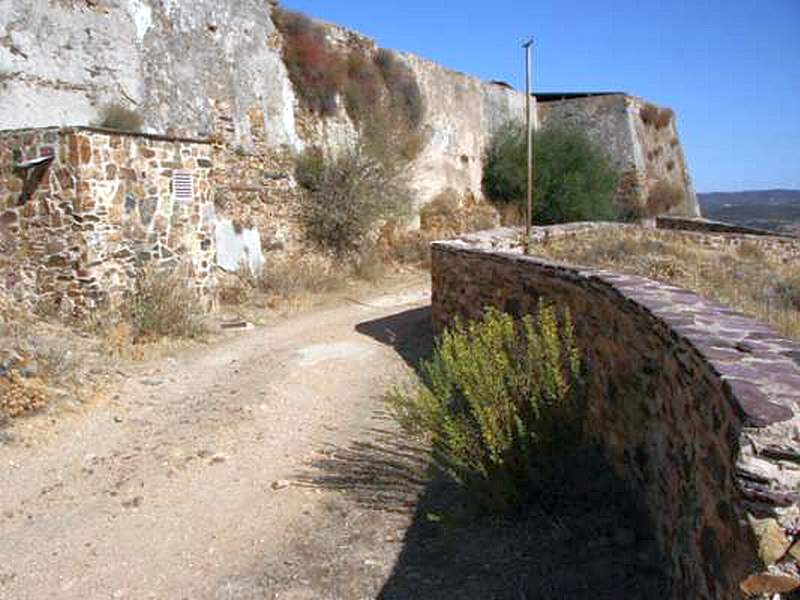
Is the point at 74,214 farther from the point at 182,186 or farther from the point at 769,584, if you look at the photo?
the point at 769,584

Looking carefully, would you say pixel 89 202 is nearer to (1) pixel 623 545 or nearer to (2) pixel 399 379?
(2) pixel 399 379

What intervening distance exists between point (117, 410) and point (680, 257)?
9105 mm

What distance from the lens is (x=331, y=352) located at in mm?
7375

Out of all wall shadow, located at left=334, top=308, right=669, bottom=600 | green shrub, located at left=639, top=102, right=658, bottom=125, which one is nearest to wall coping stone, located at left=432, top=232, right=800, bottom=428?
wall shadow, located at left=334, top=308, right=669, bottom=600

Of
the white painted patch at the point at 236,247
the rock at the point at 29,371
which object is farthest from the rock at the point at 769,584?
the white painted patch at the point at 236,247

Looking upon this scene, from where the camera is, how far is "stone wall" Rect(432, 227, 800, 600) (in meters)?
1.79

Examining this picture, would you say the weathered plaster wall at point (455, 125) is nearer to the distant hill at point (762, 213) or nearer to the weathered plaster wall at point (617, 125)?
the weathered plaster wall at point (617, 125)

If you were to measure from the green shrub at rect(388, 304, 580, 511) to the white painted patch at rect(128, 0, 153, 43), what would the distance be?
7936mm

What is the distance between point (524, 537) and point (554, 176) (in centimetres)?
1594

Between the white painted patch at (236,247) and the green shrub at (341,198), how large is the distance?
1.41m

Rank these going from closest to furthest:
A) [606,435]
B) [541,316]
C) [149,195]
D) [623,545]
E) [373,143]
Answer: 1. [623,545]
2. [606,435]
3. [541,316]
4. [149,195]
5. [373,143]

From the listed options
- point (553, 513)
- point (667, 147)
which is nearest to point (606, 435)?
point (553, 513)

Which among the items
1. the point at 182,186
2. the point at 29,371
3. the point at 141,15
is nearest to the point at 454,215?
the point at 141,15

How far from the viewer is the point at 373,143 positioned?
1347 centimetres
